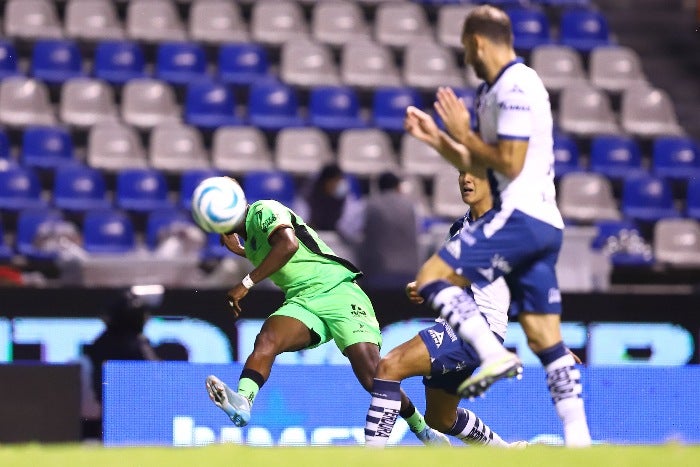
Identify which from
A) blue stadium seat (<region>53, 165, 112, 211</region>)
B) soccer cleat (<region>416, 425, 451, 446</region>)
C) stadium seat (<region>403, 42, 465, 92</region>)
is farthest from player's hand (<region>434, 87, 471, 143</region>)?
stadium seat (<region>403, 42, 465, 92</region>)

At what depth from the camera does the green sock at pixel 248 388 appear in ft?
24.5

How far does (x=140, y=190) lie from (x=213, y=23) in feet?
9.28

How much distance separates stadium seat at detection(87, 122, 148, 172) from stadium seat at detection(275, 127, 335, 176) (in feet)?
5.53

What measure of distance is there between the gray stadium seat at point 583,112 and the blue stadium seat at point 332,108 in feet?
8.66

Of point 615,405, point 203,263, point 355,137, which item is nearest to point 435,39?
point 355,137

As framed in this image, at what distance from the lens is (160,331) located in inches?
412

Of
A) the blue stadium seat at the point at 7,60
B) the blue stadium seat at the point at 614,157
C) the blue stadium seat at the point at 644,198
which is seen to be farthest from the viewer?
the blue stadium seat at the point at 614,157

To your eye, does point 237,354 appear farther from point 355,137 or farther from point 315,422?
point 355,137

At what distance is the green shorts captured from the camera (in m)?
7.79

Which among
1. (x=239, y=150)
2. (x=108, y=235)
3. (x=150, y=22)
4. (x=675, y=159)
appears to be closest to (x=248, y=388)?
(x=108, y=235)

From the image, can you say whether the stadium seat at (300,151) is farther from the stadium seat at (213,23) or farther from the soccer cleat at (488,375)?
the soccer cleat at (488,375)

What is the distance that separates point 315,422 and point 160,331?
1978mm

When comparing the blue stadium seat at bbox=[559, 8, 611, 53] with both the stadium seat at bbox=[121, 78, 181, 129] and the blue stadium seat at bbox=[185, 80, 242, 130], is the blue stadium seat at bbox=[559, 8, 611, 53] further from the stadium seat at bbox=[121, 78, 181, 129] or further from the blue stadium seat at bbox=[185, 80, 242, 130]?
the stadium seat at bbox=[121, 78, 181, 129]

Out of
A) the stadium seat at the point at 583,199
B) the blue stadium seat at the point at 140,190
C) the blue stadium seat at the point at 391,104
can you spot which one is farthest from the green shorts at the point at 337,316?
the blue stadium seat at the point at 391,104
